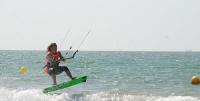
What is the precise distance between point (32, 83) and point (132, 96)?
7960 mm

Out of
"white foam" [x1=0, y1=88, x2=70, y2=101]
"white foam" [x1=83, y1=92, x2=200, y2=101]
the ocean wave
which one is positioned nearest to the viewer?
"white foam" [x1=0, y1=88, x2=70, y2=101]

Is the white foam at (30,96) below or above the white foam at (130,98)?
above

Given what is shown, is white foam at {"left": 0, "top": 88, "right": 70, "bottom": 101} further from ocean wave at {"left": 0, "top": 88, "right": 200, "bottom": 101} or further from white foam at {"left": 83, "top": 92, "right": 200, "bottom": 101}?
white foam at {"left": 83, "top": 92, "right": 200, "bottom": 101}

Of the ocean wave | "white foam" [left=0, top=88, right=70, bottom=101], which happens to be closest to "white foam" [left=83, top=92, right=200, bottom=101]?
the ocean wave

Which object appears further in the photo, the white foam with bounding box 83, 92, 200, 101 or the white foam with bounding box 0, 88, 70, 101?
the white foam with bounding box 83, 92, 200, 101

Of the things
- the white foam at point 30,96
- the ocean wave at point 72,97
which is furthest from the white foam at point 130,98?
the white foam at point 30,96

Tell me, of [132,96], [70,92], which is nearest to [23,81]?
[70,92]

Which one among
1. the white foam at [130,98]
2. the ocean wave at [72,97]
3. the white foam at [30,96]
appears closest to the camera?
the white foam at [30,96]

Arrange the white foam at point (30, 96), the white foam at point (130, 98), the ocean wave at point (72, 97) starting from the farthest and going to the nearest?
the white foam at point (130, 98)
the ocean wave at point (72, 97)
the white foam at point (30, 96)

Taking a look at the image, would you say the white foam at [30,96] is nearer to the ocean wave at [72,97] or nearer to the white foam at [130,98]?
the ocean wave at [72,97]

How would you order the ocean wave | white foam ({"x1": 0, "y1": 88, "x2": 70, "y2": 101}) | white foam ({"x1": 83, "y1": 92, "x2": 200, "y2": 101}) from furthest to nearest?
1. white foam ({"x1": 83, "y1": 92, "x2": 200, "y2": 101})
2. the ocean wave
3. white foam ({"x1": 0, "y1": 88, "x2": 70, "y2": 101})

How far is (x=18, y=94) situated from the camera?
909 inches

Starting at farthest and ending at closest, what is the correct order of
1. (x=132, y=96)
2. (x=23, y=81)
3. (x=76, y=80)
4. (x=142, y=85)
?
(x=23, y=81) < (x=142, y=85) < (x=132, y=96) < (x=76, y=80)

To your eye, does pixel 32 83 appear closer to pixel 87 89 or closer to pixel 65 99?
pixel 87 89
